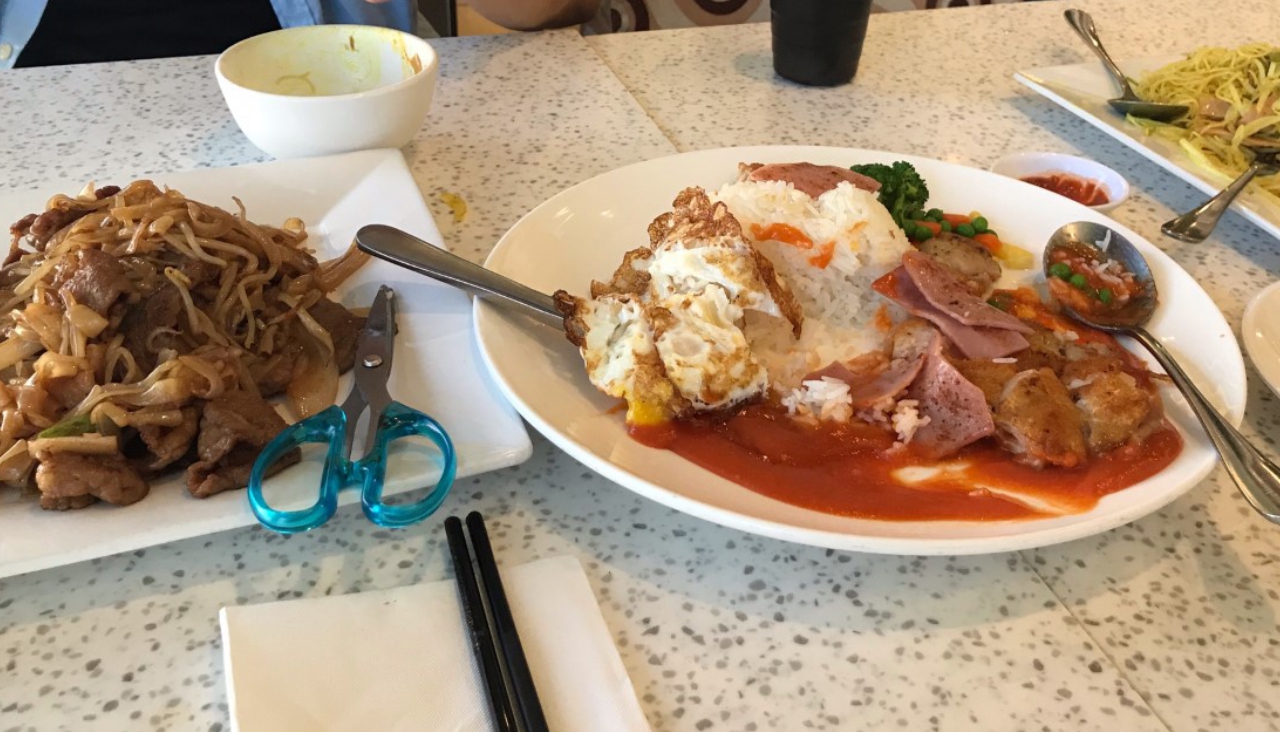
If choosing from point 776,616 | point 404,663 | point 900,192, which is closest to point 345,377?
point 404,663

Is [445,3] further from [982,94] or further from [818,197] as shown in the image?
[818,197]

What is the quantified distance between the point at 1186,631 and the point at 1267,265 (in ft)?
3.61

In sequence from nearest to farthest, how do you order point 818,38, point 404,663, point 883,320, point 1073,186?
point 404,663, point 883,320, point 1073,186, point 818,38

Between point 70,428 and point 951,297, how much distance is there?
1.23 meters

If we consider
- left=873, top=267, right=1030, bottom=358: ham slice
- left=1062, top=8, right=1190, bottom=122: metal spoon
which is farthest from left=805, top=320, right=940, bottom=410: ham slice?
left=1062, top=8, right=1190, bottom=122: metal spoon

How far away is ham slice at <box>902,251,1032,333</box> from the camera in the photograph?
1.32 meters

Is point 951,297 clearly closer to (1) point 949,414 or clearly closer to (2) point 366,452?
(1) point 949,414

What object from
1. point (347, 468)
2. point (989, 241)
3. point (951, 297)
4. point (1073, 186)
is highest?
point (347, 468)

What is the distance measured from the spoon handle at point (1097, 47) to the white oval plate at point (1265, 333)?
1011mm

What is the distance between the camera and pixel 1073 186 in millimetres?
1978

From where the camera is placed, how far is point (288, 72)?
6.53 feet

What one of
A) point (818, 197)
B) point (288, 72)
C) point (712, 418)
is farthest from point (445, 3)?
point (712, 418)

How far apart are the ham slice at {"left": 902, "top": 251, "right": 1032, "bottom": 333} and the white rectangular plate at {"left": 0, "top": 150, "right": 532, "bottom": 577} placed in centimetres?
67

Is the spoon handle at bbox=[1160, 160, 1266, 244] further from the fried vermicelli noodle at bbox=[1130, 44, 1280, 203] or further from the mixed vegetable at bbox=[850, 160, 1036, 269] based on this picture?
the mixed vegetable at bbox=[850, 160, 1036, 269]
